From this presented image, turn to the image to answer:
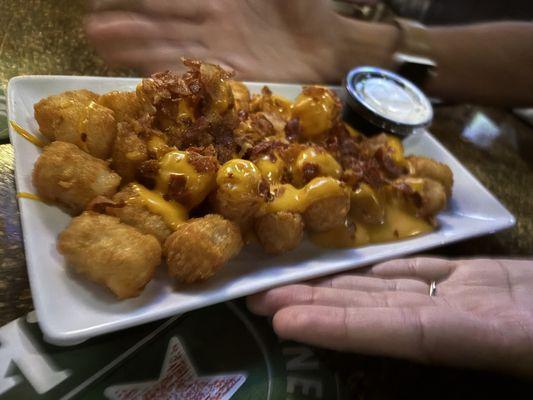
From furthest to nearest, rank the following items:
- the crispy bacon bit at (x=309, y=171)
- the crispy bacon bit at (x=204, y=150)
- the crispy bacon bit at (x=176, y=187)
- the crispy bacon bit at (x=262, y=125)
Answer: the crispy bacon bit at (x=262, y=125)
the crispy bacon bit at (x=309, y=171)
the crispy bacon bit at (x=204, y=150)
the crispy bacon bit at (x=176, y=187)

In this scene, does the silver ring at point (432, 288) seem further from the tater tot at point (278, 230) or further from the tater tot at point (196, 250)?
the tater tot at point (196, 250)

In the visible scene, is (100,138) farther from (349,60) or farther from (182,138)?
(349,60)

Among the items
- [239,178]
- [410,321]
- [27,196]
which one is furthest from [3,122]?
[410,321]

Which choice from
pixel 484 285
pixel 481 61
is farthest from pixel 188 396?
pixel 481 61

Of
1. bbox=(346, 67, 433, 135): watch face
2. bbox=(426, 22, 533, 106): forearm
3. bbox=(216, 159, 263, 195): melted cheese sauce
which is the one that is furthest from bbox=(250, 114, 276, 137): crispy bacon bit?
bbox=(426, 22, 533, 106): forearm

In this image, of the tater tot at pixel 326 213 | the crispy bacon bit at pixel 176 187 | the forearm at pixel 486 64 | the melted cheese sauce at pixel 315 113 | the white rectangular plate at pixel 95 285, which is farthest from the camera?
→ the forearm at pixel 486 64

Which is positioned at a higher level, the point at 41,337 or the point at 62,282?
the point at 62,282

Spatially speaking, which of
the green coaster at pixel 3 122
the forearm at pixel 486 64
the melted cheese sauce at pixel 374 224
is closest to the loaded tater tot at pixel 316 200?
the melted cheese sauce at pixel 374 224
